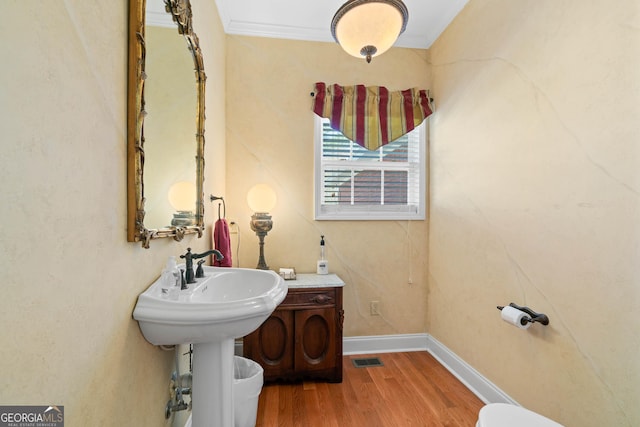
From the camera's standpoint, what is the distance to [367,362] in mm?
2371

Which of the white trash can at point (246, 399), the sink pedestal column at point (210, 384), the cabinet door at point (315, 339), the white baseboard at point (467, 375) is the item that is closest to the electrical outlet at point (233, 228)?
the cabinet door at point (315, 339)

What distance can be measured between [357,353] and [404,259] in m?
0.91

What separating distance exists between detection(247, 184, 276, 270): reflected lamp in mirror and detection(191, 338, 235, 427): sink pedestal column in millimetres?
1086

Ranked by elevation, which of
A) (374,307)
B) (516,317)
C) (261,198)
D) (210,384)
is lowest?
(374,307)

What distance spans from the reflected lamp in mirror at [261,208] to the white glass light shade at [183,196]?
2.38 ft

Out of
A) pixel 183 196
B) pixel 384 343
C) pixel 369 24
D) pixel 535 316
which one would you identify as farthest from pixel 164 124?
pixel 384 343

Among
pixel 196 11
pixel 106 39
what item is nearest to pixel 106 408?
pixel 106 39

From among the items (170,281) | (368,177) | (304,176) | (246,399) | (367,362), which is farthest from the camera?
(368,177)

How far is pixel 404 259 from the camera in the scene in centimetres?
259

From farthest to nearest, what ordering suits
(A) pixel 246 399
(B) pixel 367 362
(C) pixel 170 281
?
1. (B) pixel 367 362
2. (A) pixel 246 399
3. (C) pixel 170 281

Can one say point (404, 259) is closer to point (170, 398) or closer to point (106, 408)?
point (170, 398)

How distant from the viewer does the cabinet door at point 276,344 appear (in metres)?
2.05

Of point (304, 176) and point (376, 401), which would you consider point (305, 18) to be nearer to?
point (304, 176)

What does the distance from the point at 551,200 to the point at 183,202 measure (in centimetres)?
180
